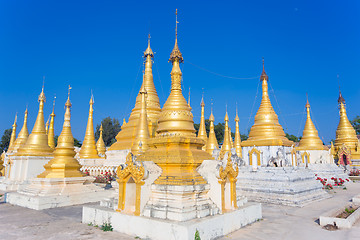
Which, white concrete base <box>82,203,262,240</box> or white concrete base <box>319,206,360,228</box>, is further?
white concrete base <box>319,206,360,228</box>

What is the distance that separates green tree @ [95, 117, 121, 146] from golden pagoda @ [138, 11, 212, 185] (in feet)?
214

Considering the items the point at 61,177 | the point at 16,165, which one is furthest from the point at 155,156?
the point at 16,165

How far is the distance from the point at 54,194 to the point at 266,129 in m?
15.4

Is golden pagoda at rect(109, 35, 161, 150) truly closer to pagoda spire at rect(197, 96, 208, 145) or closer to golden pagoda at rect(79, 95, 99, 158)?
golden pagoda at rect(79, 95, 99, 158)

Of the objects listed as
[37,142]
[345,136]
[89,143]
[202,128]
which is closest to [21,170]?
[37,142]

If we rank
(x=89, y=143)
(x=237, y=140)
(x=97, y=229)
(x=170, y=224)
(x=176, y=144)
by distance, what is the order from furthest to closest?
1. (x=237, y=140)
2. (x=89, y=143)
3. (x=176, y=144)
4. (x=97, y=229)
5. (x=170, y=224)

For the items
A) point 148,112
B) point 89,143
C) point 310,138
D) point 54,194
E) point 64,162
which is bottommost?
point 54,194

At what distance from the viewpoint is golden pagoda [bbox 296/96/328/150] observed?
30.0 metres

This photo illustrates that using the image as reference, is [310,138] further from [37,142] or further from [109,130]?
[109,130]

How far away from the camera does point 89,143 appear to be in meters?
28.9

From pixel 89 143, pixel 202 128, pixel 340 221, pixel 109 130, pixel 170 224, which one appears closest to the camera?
pixel 170 224

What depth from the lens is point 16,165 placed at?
17.2 metres

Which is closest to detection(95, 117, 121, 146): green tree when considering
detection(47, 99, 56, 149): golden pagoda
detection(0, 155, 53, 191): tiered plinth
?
detection(47, 99, 56, 149): golden pagoda

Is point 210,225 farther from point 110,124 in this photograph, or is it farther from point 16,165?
point 110,124
